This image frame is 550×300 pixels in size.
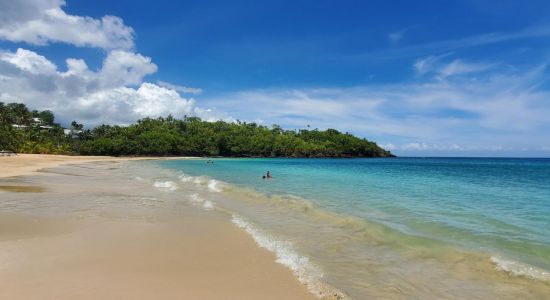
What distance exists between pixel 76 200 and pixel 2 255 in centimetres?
945

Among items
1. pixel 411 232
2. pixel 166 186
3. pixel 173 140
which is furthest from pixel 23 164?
pixel 173 140

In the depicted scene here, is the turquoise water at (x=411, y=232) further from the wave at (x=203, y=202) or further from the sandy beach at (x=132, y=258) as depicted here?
the sandy beach at (x=132, y=258)

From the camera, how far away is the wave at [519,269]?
279 inches

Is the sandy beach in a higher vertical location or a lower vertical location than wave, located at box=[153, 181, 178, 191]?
higher

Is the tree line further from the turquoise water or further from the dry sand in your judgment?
the turquoise water

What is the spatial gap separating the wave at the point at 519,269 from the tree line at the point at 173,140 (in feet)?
286

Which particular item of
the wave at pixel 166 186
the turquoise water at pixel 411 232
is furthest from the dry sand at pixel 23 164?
the turquoise water at pixel 411 232

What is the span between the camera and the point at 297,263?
24.5 ft

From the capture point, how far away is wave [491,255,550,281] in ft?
23.2

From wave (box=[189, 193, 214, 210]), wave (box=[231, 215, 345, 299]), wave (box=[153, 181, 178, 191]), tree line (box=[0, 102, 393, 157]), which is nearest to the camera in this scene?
wave (box=[231, 215, 345, 299])

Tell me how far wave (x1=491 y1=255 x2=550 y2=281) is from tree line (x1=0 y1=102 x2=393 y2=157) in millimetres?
87254

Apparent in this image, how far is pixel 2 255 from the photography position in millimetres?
7328

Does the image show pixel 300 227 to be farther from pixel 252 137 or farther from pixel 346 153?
pixel 346 153

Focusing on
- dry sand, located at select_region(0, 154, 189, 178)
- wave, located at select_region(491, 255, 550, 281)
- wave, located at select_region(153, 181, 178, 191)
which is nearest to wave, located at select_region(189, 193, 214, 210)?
wave, located at select_region(153, 181, 178, 191)
